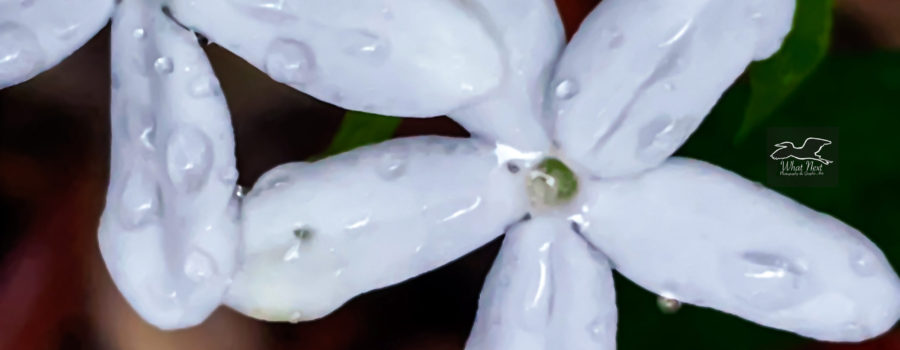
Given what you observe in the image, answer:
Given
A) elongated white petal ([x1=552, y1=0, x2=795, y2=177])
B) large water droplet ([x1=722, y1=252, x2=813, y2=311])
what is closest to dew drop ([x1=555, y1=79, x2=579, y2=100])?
elongated white petal ([x1=552, y1=0, x2=795, y2=177])

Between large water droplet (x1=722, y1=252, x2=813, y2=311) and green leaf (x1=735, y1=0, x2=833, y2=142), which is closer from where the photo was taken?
large water droplet (x1=722, y1=252, x2=813, y2=311)

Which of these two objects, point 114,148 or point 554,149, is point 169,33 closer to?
point 114,148

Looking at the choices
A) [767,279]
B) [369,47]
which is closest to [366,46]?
[369,47]

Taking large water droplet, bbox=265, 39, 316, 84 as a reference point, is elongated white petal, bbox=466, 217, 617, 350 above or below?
below

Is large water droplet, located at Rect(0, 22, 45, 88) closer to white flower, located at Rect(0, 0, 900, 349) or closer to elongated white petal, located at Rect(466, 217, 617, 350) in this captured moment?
white flower, located at Rect(0, 0, 900, 349)

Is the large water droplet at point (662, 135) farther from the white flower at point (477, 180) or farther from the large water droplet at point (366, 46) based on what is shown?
the large water droplet at point (366, 46)

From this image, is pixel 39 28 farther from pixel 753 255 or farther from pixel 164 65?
pixel 753 255
